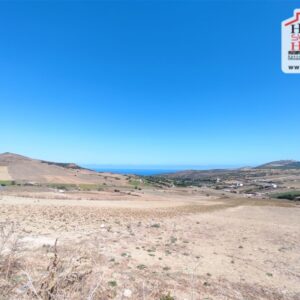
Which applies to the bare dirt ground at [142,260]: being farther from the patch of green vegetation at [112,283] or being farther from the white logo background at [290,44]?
the white logo background at [290,44]

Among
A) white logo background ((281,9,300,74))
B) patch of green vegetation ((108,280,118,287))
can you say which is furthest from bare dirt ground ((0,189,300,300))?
white logo background ((281,9,300,74))

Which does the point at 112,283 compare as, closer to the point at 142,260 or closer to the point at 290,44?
the point at 142,260

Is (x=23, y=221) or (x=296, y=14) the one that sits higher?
Answer: (x=296, y=14)

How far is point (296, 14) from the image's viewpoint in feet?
52.5

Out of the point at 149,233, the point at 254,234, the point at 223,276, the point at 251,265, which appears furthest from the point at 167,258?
the point at 254,234

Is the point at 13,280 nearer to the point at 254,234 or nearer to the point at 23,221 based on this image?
the point at 23,221

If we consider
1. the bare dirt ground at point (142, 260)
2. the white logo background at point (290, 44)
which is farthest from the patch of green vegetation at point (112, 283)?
the white logo background at point (290, 44)

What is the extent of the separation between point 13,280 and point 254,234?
52.0 feet

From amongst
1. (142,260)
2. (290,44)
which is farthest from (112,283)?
(290,44)

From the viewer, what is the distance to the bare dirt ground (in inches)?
157

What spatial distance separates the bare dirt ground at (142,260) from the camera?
399 cm

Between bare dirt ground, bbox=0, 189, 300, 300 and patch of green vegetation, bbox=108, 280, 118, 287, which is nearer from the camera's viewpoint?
bare dirt ground, bbox=0, 189, 300, 300

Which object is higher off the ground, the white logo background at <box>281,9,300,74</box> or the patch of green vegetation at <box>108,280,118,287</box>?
the white logo background at <box>281,9,300,74</box>

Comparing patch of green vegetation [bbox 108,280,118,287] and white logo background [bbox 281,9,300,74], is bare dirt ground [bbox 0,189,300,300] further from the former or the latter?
white logo background [bbox 281,9,300,74]
